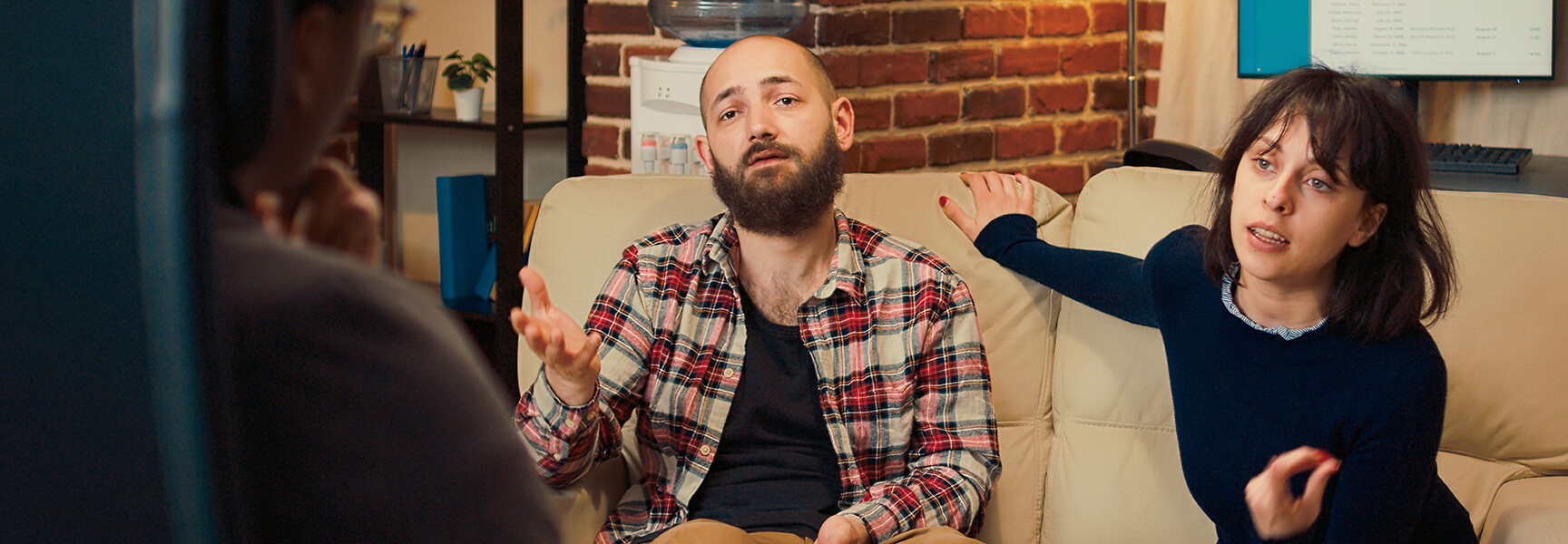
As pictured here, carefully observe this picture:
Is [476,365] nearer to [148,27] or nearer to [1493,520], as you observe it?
[148,27]

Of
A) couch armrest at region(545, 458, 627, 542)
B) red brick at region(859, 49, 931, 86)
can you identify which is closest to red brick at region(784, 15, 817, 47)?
red brick at region(859, 49, 931, 86)

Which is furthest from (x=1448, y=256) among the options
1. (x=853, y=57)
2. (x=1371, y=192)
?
(x=853, y=57)

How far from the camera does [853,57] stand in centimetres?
229

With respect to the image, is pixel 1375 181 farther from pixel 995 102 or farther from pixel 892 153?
pixel 995 102

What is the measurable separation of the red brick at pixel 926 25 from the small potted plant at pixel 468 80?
3.17 ft

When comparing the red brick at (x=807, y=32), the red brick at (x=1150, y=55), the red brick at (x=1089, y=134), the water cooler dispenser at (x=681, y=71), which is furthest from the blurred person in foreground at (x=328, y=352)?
the red brick at (x=1150, y=55)

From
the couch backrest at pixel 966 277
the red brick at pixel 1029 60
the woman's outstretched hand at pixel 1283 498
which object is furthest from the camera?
the red brick at pixel 1029 60

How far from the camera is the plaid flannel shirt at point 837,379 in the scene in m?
1.49

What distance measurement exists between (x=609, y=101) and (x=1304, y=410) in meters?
1.69

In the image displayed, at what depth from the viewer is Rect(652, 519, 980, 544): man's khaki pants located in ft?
4.36

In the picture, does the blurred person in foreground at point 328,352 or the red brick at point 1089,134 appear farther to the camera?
the red brick at point 1089,134

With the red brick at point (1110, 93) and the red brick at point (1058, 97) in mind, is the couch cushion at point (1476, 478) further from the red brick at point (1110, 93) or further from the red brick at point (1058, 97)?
the red brick at point (1110, 93)

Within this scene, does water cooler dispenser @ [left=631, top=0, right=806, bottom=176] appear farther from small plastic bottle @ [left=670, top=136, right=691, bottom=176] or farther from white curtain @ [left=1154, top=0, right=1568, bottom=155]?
white curtain @ [left=1154, top=0, right=1568, bottom=155]

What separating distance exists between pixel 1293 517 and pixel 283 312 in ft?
3.60
